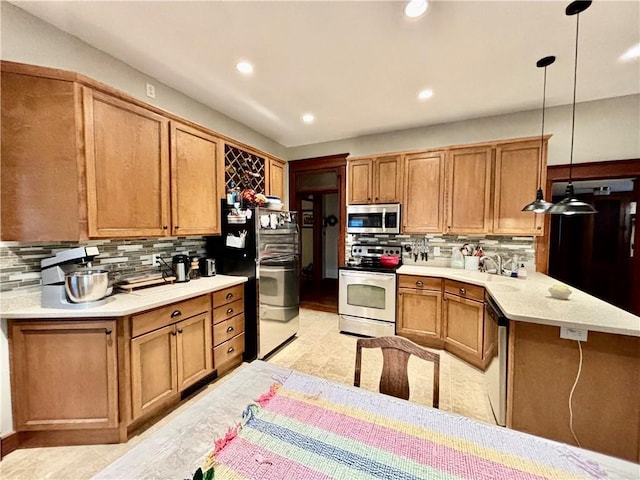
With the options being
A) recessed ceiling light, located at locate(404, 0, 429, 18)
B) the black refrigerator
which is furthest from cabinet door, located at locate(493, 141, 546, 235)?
the black refrigerator

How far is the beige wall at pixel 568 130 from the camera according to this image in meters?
2.73

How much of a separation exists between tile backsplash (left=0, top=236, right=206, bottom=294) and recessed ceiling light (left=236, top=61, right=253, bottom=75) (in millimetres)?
1736

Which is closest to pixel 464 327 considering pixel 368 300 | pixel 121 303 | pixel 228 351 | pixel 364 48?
pixel 368 300

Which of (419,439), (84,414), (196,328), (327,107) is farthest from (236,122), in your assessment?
(419,439)

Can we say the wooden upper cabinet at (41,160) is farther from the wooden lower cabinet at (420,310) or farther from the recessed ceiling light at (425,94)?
the wooden lower cabinet at (420,310)

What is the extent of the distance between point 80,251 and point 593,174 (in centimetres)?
469

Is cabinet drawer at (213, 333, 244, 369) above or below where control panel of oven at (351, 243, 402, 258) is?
below

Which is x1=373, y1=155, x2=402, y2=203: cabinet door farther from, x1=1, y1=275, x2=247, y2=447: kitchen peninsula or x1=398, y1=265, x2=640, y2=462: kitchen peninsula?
x1=1, y1=275, x2=247, y2=447: kitchen peninsula

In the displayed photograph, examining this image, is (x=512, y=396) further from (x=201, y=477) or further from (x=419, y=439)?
(x=201, y=477)

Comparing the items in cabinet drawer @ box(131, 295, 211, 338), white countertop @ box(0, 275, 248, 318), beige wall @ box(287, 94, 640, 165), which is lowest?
cabinet drawer @ box(131, 295, 211, 338)

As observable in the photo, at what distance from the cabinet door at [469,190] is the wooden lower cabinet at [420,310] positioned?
2.45 ft

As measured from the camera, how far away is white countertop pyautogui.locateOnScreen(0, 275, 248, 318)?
5.30 feet

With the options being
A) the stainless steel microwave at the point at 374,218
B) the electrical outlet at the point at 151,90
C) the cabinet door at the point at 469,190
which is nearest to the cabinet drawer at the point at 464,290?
the cabinet door at the point at 469,190

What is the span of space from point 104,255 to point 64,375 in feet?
2.92
